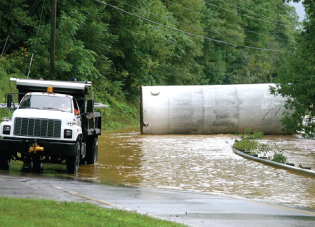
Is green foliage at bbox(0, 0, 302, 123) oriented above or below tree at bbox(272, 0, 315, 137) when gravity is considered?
above

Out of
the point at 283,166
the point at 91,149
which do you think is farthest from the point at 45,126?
the point at 283,166

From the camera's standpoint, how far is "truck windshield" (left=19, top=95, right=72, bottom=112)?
692 inches

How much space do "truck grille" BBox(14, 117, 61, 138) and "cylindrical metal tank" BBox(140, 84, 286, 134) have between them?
811 inches

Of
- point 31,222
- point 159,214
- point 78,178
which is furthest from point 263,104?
point 31,222

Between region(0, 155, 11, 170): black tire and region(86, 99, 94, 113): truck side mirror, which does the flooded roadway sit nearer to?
region(0, 155, 11, 170): black tire

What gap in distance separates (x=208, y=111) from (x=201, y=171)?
62.4ft

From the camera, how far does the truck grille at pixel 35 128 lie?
16703 mm

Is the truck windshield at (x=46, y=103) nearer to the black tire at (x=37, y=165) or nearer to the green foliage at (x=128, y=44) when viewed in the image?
the black tire at (x=37, y=165)

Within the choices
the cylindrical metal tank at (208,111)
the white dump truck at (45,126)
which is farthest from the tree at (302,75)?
the white dump truck at (45,126)

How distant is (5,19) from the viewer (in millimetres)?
39406

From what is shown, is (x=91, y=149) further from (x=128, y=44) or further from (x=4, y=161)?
(x=128, y=44)

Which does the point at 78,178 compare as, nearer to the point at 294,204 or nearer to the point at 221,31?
the point at 294,204

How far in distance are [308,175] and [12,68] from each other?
23228 mm

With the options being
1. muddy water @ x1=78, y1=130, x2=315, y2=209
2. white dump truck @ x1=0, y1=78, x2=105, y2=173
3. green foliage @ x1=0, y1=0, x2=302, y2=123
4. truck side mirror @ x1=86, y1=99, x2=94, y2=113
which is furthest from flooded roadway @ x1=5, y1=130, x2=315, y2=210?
green foliage @ x1=0, y1=0, x2=302, y2=123
